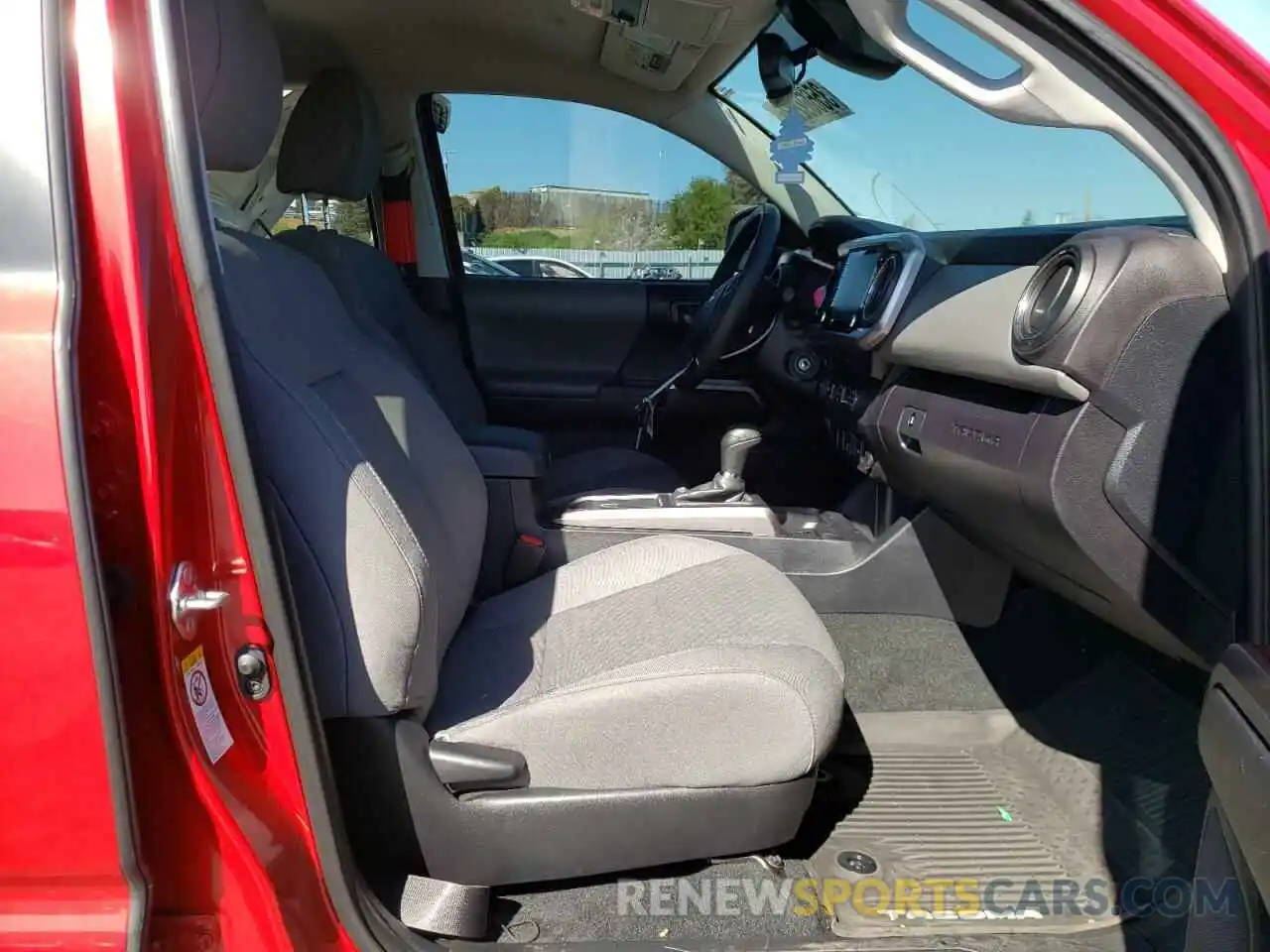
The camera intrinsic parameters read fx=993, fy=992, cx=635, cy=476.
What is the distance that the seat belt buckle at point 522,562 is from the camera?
1930mm

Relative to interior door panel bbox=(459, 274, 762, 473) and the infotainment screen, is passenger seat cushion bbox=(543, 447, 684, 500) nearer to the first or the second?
interior door panel bbox=(459, 274, 762, 473)

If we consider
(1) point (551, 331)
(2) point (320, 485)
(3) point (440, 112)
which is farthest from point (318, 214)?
(2) point (320, 485)

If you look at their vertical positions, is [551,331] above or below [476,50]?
below

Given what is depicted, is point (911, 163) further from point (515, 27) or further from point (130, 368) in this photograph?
point (130, 368)

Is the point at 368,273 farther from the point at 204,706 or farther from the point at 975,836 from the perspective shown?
the point at 975,836

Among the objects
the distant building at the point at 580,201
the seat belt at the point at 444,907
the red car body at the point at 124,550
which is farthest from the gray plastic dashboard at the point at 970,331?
the distant building at the point at 580,201

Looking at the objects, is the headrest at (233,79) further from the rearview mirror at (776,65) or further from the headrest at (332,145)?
the rearview mirror at (776,65)

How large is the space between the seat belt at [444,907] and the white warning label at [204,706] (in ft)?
1.14

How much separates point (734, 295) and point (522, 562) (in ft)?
2.78

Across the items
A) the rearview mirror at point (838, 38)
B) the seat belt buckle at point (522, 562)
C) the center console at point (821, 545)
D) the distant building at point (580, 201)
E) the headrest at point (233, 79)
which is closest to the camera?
the headrest at point (233, 79)

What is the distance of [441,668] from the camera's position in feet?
4.76

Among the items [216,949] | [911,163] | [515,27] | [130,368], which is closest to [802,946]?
[216,949]

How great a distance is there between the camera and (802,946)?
1255mm

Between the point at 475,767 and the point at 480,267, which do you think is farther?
the point at 480,267
